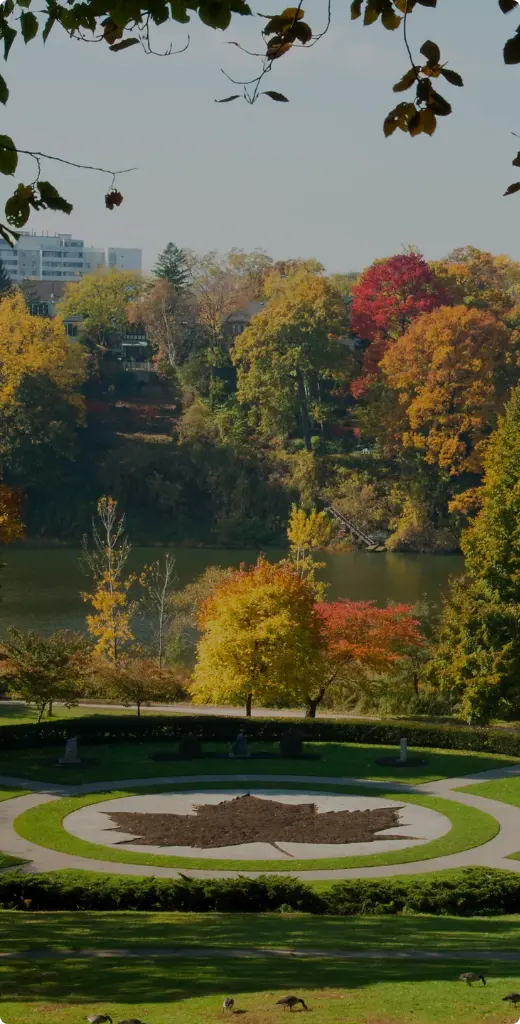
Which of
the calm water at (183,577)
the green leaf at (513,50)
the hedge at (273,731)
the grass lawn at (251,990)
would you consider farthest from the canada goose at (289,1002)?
the calm water at (183,577)

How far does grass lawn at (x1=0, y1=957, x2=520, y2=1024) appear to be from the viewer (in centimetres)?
1080

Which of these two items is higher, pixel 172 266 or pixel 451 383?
pixel 172 266

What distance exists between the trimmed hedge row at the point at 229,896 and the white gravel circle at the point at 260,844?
16.0ft

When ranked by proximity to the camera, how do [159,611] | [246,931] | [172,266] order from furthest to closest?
[172,266] → [159,611] → [246,931]

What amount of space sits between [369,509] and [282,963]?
7015 centimetres

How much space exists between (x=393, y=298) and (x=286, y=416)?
11318 mm

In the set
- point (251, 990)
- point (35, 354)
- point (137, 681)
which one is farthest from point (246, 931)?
point (35, 354)

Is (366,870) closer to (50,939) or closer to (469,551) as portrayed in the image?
(50,939)

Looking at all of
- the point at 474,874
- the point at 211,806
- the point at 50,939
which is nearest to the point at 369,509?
the point at 211,806

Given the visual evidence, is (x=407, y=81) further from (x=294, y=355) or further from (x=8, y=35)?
(x=294, y=355)

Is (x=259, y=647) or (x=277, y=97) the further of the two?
(x=259, y=647)

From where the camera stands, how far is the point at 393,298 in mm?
91750

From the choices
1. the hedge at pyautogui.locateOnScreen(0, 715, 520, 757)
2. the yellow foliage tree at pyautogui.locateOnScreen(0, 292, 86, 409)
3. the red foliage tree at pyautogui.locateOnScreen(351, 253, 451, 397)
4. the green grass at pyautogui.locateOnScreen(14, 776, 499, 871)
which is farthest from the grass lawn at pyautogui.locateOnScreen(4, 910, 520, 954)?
the red foliage tree at pyautogui.locateOnScreen(351, 253, 451, 397)

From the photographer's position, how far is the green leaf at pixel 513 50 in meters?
6.71
